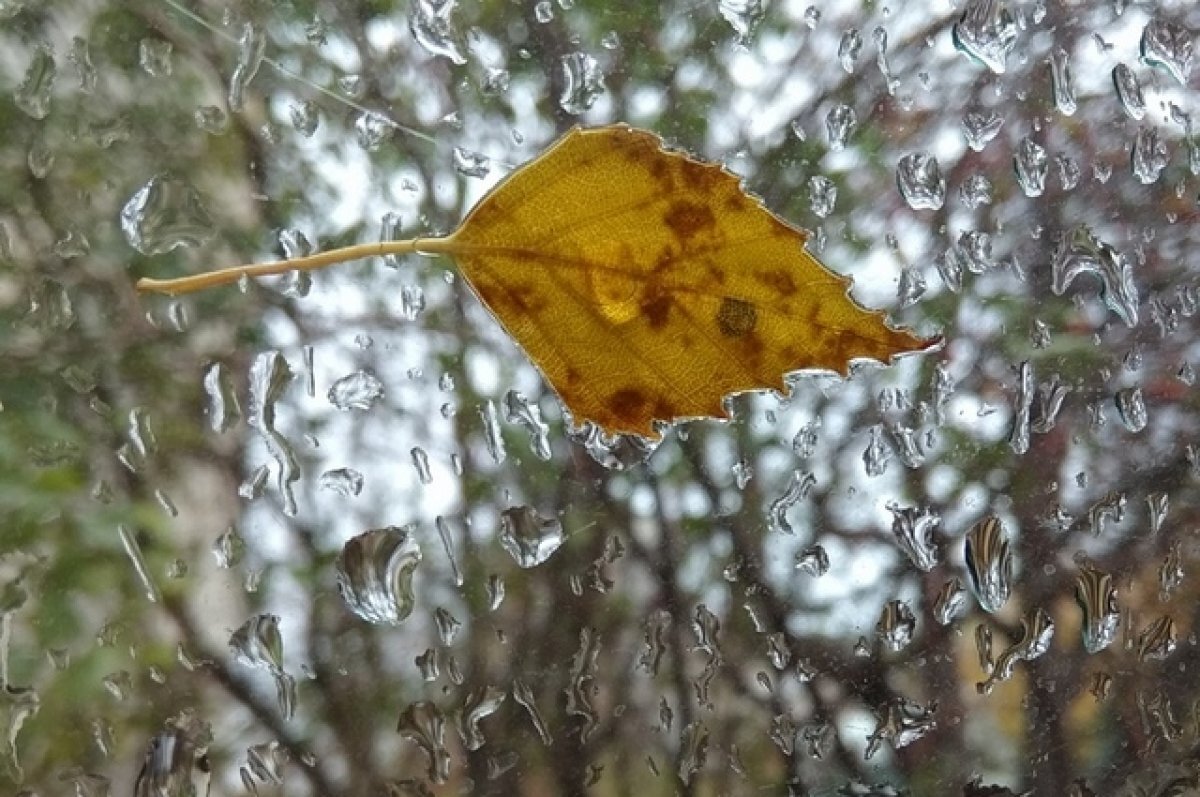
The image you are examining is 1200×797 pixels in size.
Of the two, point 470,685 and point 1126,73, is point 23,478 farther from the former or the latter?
point 1126,73

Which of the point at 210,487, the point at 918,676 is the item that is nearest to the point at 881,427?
the point at 918,676

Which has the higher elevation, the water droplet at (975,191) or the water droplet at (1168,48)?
the water droplet at (1168,48)

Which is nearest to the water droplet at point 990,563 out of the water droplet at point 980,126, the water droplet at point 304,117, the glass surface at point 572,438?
the glass surface at point 572,438

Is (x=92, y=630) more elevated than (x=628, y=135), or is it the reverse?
(x=628, y=135)

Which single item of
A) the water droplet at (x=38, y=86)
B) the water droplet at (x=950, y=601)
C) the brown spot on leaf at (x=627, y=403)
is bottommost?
the water droplet at (x=950, y=601)

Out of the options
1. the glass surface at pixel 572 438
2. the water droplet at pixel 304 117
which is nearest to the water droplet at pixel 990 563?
the glass surface at pixel 572 438

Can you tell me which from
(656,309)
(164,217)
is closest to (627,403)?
(656,309)

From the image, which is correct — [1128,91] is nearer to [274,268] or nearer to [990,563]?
[990,563]

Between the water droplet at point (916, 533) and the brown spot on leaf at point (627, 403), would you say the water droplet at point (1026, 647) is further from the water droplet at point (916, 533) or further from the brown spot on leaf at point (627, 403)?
the brown spot on leaf at point (627, 403)
